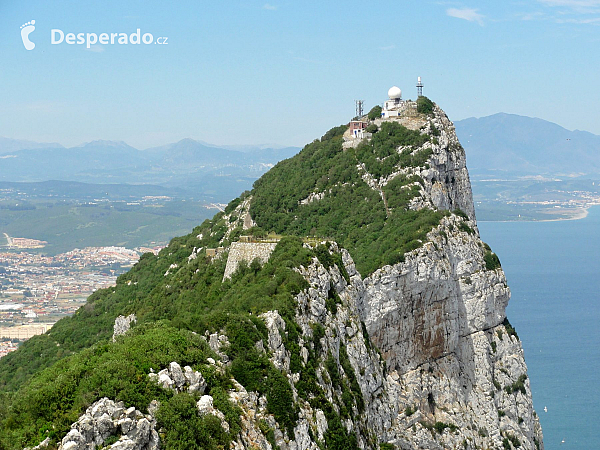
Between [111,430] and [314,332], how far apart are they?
14981 millimetres

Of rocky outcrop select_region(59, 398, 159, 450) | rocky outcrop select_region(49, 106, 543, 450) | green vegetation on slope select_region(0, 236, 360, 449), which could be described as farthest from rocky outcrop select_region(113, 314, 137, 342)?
rocky outcrop select_region(59, 398, 159, 450)

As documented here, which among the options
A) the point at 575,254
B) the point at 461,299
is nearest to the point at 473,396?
the point at 461,299

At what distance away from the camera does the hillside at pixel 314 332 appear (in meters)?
18.5

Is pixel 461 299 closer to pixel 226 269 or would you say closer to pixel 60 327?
pixel 226 269

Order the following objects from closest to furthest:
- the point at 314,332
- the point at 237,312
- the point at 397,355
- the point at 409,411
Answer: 1. the point at 237,312
2. the point at 314,332
3. the point at 409,411
4. the point at 397,355

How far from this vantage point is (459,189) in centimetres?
6925

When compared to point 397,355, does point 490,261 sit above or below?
above

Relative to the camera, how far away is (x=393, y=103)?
75.7 m

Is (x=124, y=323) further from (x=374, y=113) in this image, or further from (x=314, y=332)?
(x=374, y=113)

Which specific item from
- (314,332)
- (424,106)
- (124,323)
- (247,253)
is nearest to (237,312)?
(314,332)

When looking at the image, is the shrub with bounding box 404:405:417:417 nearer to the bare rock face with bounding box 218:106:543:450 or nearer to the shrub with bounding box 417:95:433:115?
the bare rock face with bounding box 218:106:543:450

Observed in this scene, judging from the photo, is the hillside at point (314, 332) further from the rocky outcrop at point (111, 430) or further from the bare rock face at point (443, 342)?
the bare rock face at point (443, 342)

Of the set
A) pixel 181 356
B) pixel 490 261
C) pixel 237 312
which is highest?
pixel 181 356

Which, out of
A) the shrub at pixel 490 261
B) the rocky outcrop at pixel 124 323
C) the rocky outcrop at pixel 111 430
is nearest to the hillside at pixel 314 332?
the rocky outcrop at pixel 111 430
